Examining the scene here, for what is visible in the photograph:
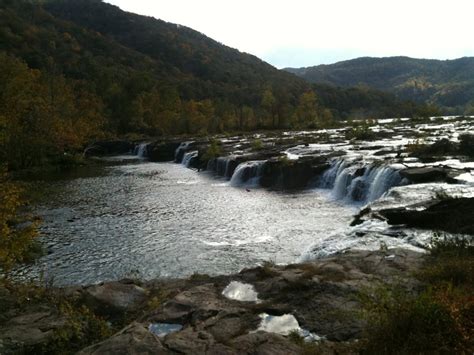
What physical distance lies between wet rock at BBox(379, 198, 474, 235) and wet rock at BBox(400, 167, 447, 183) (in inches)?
288

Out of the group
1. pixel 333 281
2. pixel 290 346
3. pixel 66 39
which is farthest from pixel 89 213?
pixel 66 39

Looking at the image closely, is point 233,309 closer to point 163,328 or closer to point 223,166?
point 163,328

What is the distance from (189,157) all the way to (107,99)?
51.2 meters

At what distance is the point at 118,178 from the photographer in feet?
148

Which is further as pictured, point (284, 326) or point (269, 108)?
point (269, 108)

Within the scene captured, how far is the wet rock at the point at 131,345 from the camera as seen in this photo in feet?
25.3

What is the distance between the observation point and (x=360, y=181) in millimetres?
29281

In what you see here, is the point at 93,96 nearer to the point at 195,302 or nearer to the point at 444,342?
the point at 195,302

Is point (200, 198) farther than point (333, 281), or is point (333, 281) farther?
point (200, 198)

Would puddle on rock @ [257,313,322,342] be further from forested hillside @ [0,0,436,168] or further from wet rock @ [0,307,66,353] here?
forested hillside @ [0,0,436,168]

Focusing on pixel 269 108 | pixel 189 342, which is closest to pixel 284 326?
pixel 189 342

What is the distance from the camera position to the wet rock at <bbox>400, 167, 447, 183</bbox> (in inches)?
960

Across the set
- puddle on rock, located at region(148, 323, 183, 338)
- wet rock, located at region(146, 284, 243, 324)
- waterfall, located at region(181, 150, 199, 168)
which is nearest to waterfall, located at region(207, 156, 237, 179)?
waterfall, located at region(181, 150, 199, 168)

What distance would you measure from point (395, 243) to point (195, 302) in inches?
326
